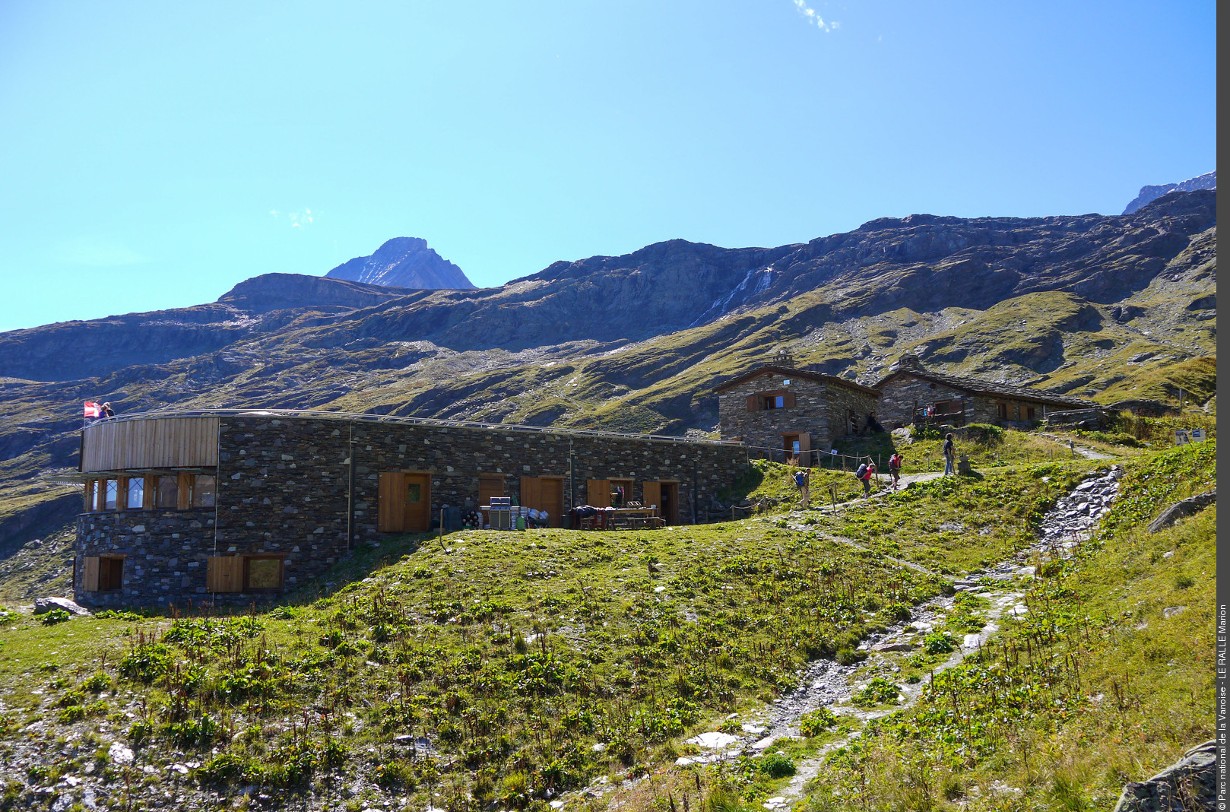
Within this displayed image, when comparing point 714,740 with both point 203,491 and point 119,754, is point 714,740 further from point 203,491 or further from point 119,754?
point 203,491

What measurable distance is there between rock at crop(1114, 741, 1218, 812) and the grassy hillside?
34.0 inches

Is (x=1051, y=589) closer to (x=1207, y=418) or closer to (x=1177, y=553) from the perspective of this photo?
(x=1177, y=553)

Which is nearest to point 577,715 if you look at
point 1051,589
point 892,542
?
point 1051,589

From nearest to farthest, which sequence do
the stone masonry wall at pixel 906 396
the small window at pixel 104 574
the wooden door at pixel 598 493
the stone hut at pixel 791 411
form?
the small window at pixel 104 574 < the wooden door at pixel 598 493 < the stone hut at pixel 791 411 < the stone masonry wall at pixel 906 396

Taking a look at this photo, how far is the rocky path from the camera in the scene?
46.5ft

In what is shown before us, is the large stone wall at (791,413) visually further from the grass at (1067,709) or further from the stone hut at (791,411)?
the grass at (1067,709)

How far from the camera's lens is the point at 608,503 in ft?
130

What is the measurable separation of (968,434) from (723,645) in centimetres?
3171

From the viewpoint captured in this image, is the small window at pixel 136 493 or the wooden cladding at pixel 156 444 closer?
the wooden cladding at pixel 156 444

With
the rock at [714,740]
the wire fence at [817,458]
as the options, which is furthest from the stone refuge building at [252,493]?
the rock at [714,740]

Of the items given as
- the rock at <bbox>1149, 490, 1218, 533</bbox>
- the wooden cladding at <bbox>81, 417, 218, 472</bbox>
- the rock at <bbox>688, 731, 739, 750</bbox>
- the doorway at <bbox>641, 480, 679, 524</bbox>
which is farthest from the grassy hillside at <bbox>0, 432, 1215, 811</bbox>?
the doorway at <bbox>641, 480, 679, 524</bbox>

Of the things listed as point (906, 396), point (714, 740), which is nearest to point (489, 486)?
point (714, 740)

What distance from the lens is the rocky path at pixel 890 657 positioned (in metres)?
14.2

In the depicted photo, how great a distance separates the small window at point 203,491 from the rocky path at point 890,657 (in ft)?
75.7
